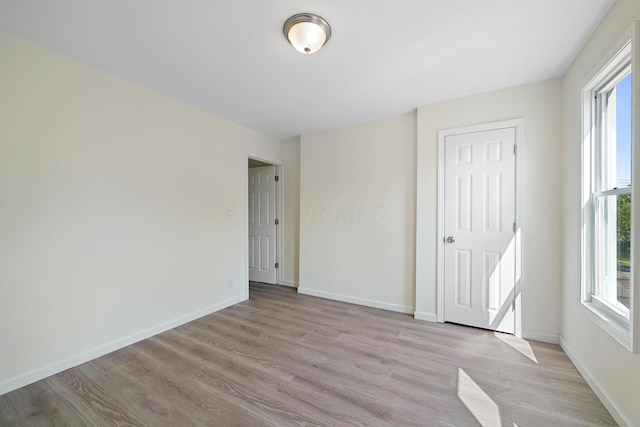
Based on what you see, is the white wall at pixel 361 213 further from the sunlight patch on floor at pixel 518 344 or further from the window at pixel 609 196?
the window at pixel 609 196

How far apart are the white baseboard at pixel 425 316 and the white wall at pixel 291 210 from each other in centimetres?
205

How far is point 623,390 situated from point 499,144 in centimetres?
208

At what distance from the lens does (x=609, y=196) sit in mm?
1706

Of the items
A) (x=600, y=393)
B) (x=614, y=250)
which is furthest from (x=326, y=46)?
(x=600, y=393)

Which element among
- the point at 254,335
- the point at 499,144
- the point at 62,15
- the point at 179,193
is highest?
the point at 62,15

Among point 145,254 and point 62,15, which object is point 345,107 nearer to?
point 62,15

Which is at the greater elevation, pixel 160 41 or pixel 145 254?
pixel 160 41

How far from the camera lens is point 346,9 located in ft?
5.07

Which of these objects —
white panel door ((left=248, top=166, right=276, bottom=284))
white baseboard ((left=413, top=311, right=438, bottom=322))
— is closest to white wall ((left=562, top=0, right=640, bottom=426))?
white baseboard ((left=413, top=311, right=438, bottom=322))

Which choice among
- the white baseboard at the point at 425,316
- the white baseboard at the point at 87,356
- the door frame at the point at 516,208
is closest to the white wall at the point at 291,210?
the white baseboard at the point at 87,356

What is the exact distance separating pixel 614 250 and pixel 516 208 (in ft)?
2.82

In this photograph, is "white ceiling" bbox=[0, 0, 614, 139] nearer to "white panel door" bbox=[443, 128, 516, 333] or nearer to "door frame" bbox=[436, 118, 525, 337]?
"door frame" bbox=[436, 118, 525, 337]

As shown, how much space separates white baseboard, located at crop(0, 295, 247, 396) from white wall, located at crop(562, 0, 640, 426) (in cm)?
361

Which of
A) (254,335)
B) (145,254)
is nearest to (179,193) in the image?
(145,254)
